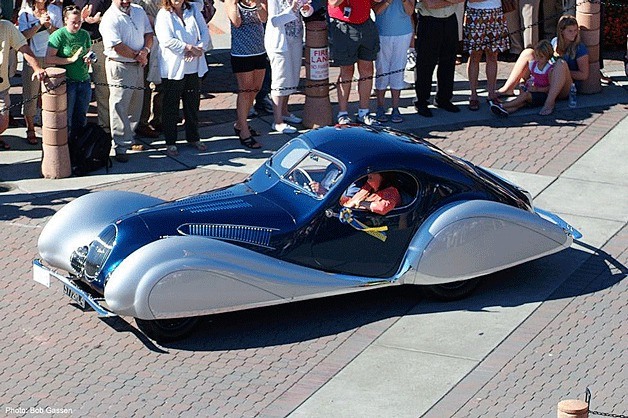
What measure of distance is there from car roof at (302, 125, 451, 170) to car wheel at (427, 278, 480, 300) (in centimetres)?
107

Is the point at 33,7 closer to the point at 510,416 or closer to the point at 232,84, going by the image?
the point at 232,84

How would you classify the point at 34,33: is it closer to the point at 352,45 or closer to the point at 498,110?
the point at 352,45

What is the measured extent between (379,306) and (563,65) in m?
5.70

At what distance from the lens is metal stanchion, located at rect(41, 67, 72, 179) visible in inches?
513

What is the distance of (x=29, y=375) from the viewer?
9.59 metres

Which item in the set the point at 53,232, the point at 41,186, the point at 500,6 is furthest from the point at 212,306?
the point at 500,6

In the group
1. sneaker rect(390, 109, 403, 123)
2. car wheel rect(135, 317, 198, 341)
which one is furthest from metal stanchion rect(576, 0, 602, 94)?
car wheel rect(135, 317, 198, 341)

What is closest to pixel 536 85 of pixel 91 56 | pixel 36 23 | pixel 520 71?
pixel 520 71

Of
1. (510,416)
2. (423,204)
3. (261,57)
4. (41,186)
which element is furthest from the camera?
(261,57)

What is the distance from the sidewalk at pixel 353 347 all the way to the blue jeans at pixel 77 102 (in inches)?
34.7

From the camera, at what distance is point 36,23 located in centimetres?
1384

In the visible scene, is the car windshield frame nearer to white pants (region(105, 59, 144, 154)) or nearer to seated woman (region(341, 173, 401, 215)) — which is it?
seated woman (region(341, 173, 401, 215))

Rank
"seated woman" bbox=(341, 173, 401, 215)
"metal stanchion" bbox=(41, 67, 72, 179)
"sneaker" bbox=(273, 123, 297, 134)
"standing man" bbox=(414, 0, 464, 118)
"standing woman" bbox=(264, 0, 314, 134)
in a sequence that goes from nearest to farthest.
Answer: "seated woman" bbox=(341, 173, 401, 215)
"metal stanchion" bbox=(41, 67, 72, 179)
"standing woman" bbox=(264, 0, 314, 134)
"sneaker" bbox=(273, 123, 297, 134)
"standing man" bbox=(414, 0, 464, 118)

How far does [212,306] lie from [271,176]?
1534 millimetres
